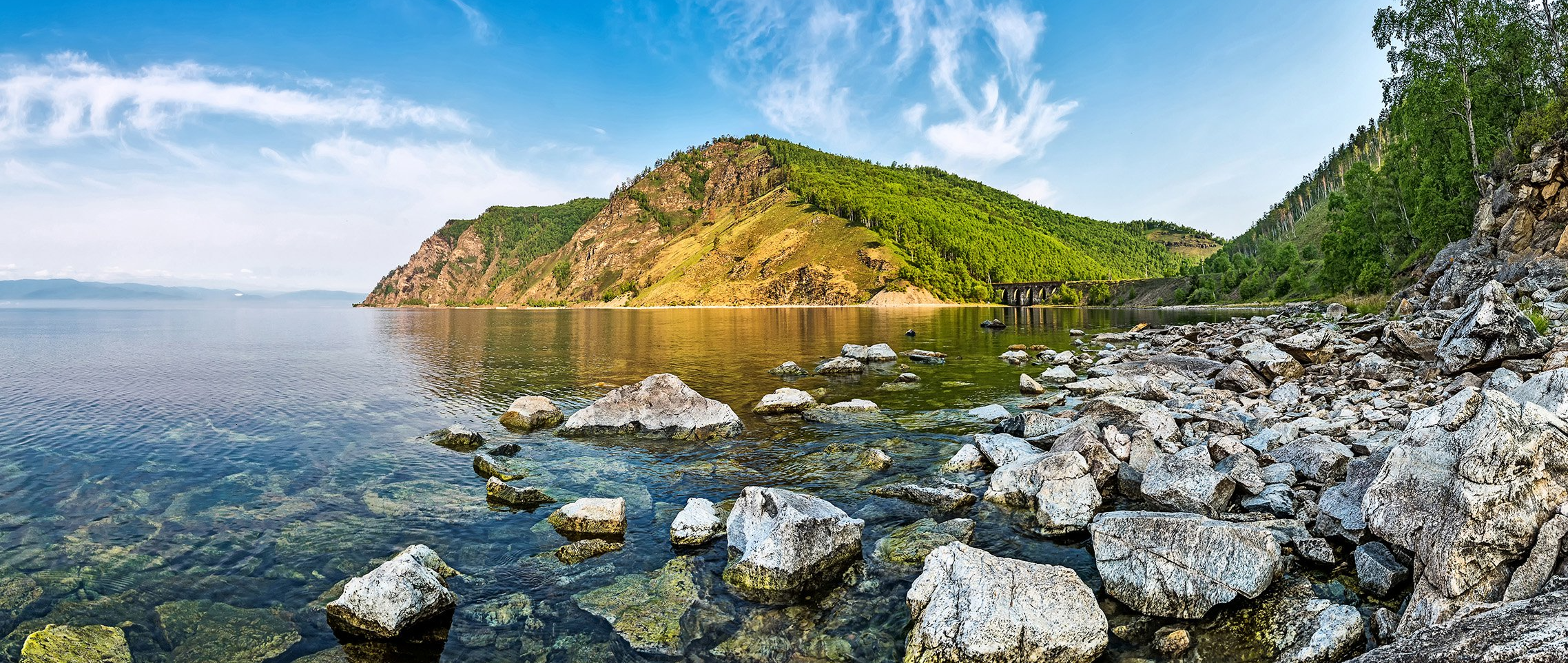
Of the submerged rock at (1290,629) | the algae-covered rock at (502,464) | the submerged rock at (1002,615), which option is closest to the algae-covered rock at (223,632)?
Result: the algae-covered rock at (502,464)

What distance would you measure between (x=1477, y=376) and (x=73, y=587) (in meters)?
36.8

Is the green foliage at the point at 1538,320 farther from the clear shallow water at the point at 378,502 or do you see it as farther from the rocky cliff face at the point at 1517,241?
the clear shallow water at the point at 378,502

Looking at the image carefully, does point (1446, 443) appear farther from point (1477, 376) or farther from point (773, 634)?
Result: point (1477, 376)

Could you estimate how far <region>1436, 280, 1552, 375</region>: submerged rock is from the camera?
20.3 m

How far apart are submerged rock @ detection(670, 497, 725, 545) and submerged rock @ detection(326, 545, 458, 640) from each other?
464cm

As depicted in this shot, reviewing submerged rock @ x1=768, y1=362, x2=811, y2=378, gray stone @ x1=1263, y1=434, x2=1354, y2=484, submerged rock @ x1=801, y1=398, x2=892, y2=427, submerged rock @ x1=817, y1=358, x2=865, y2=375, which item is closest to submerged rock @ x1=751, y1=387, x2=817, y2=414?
submerged rock @ x1=801, y1=398, x2=892, y2=427

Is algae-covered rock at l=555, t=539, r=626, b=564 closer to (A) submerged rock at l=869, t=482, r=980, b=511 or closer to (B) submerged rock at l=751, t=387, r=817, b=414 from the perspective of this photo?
(A) submerged rock at l=869, t=482, r=980, b=511

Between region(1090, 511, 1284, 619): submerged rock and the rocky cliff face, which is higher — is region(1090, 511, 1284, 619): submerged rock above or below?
below

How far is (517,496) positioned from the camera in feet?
56.9

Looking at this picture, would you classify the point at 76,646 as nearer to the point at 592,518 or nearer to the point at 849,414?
the point at 592,518

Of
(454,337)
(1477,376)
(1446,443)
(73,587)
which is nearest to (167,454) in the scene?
(73,587)

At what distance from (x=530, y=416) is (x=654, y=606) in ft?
58.7

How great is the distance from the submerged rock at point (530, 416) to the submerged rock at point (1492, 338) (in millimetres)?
32924

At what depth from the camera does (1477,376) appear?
66.6 feet
